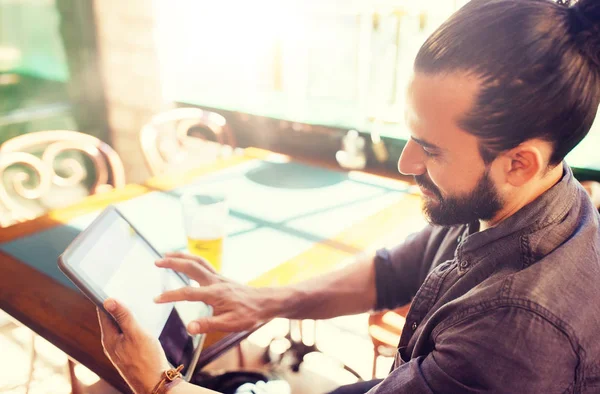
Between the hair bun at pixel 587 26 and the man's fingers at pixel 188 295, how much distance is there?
74cm

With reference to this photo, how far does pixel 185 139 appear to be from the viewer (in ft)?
8.74

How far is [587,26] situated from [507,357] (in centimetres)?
→ 45

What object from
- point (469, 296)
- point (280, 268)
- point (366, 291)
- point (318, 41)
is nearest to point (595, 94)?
point (469, 296)

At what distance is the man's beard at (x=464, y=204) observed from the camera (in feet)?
2.52

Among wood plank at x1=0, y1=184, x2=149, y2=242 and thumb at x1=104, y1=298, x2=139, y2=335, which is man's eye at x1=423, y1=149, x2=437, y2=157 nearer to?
thumb at x1=104, y1=298, x2=139, y2=335

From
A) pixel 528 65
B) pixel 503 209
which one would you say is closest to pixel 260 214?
pixel 503 209

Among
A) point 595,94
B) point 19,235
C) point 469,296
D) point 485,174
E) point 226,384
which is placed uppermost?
point 595,94

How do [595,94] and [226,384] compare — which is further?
[226,384]

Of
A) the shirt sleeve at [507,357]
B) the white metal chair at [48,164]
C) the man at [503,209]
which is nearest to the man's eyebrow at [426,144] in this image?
the man at [503,209]

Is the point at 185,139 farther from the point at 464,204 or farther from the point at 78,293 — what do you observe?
the point at 464,204

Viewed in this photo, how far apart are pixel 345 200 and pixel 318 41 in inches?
42.0

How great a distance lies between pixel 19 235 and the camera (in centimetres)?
132

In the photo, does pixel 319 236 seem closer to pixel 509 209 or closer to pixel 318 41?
pixel 509 209

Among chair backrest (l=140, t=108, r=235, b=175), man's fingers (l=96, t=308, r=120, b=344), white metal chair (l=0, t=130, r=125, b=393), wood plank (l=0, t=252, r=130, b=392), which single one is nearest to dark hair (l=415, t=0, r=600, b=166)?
man's fingers (l=96, t=308, r=120, b=344)
